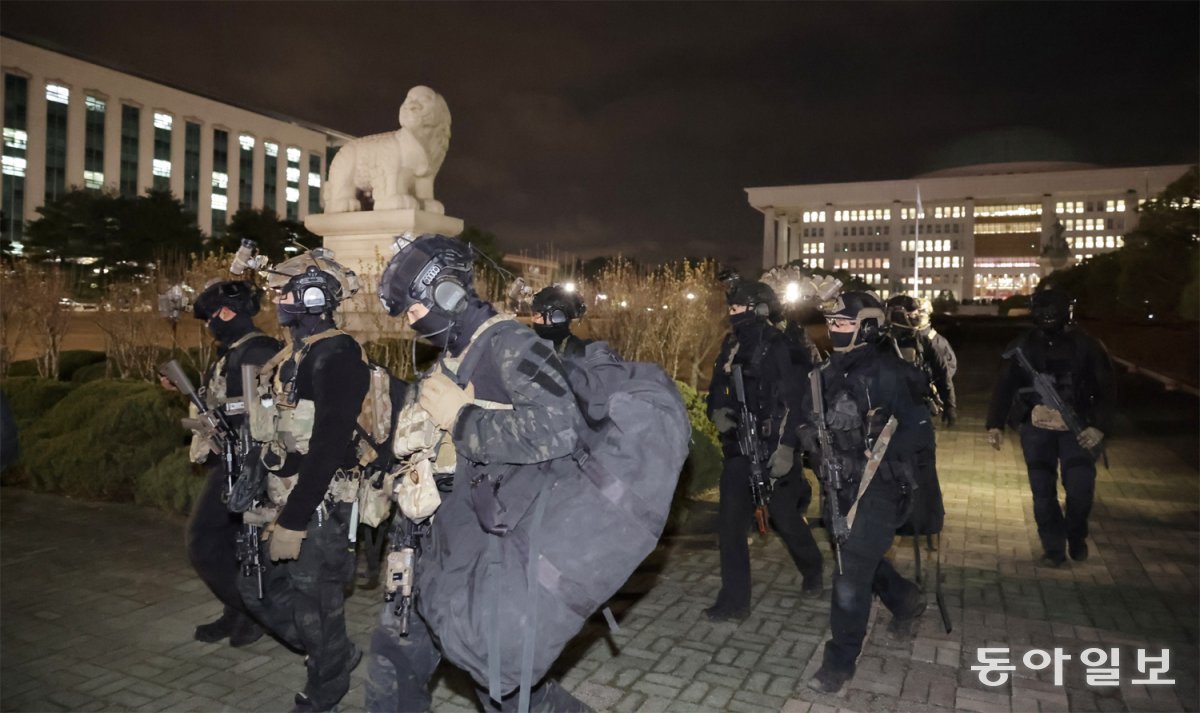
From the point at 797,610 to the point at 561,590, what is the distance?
378 cm

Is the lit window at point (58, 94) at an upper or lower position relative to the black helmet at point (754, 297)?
upper

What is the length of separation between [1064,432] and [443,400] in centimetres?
608

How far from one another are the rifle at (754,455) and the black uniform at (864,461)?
66cm

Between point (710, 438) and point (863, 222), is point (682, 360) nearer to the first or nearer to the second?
point (710, 438)

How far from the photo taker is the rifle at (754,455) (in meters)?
5.68

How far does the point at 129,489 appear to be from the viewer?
29.4ft

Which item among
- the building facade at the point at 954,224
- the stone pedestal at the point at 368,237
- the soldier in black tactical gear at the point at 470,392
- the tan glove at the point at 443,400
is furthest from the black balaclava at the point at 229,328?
the building facade at the point at 954,224

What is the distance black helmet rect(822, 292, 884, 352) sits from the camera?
→ 4844mm

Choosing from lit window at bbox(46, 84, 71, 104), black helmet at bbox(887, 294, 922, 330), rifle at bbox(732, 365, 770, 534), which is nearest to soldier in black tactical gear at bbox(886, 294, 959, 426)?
black helmet at bbox(887, 294, 922, 330)

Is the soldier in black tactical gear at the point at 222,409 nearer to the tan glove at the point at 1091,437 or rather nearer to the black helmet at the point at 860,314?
the black helmet at the point at 860,314

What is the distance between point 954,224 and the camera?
113625 millimetres

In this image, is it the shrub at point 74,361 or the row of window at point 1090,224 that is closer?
the shrub at point 74,361

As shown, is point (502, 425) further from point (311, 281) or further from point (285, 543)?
point (311, 281)

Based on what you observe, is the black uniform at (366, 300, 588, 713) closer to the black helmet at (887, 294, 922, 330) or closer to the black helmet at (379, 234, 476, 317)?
the black helmet at (379, 234, 476, 317)
